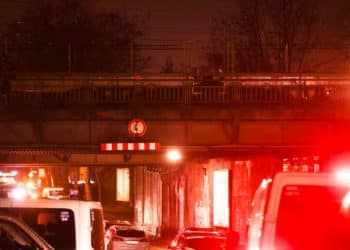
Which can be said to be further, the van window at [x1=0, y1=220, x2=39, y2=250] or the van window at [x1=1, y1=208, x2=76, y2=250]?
the van window at [x1=1, y1=208, x2=76, y2=250]

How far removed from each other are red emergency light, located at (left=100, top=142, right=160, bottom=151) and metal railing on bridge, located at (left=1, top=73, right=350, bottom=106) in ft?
5.13

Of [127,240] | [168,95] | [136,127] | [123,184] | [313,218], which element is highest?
[168,95]

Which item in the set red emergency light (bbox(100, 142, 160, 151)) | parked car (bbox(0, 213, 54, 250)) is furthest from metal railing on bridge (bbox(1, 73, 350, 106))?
parked car (bbox(0, 213, 54, 250))

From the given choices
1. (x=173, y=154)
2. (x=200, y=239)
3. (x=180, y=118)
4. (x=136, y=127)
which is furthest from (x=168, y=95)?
(x=200, y=239)

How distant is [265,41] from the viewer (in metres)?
57.8

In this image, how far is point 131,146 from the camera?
96.3 feet

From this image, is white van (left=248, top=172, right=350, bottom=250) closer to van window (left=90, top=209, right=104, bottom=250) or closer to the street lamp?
van window (left=90, top=209, right=104, bottom=250)

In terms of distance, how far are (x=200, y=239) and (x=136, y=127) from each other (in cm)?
939

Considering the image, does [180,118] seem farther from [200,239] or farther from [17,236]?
Answer: [17,236]

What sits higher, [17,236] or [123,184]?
[17,236]

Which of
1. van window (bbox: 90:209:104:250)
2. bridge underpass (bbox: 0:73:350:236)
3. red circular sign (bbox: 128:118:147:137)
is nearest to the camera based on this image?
van window (bbox: 90:209:104:250)

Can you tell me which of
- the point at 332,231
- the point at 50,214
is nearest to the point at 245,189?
the point at 50,214

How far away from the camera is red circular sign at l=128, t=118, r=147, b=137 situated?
95.5 ft

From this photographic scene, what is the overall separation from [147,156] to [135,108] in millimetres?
5940
